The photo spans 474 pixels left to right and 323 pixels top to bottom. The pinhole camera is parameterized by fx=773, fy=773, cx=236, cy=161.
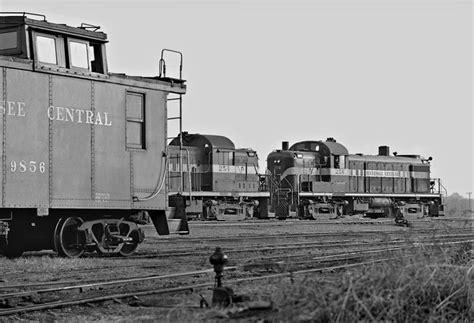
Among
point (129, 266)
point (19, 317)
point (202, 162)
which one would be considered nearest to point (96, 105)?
point (129, 266)

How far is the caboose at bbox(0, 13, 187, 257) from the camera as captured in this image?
1356 centimetres

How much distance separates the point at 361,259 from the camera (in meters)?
14.2

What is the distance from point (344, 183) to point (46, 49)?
27813 millimetres

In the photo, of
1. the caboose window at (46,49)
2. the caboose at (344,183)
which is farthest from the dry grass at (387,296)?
the caboose at (344,183)

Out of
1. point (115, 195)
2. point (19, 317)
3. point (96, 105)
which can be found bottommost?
point (19, 317)

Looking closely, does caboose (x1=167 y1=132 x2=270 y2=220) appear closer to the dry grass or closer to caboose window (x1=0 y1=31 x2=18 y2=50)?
caboose window (x1=0 y1=31 x2=18 y2=50)

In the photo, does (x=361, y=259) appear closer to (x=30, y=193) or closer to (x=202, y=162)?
(x=30, y=193)

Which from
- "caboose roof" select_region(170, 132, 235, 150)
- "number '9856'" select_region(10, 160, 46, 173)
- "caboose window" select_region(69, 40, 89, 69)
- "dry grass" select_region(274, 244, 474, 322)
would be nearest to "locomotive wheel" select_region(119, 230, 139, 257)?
"number '9856'" select_region(10, 160, 46, 173)

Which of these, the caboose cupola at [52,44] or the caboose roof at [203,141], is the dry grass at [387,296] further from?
the caboose roof at [203,141]

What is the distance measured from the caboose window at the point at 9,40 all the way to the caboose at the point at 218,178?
17.5 metres

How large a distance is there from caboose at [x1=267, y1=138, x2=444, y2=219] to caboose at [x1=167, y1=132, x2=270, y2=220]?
3.11m

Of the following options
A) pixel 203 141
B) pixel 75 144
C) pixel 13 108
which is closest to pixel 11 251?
pixel 75 144

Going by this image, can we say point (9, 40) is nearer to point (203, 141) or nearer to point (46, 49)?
point (46, 49)

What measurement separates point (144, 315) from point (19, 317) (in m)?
1.33
